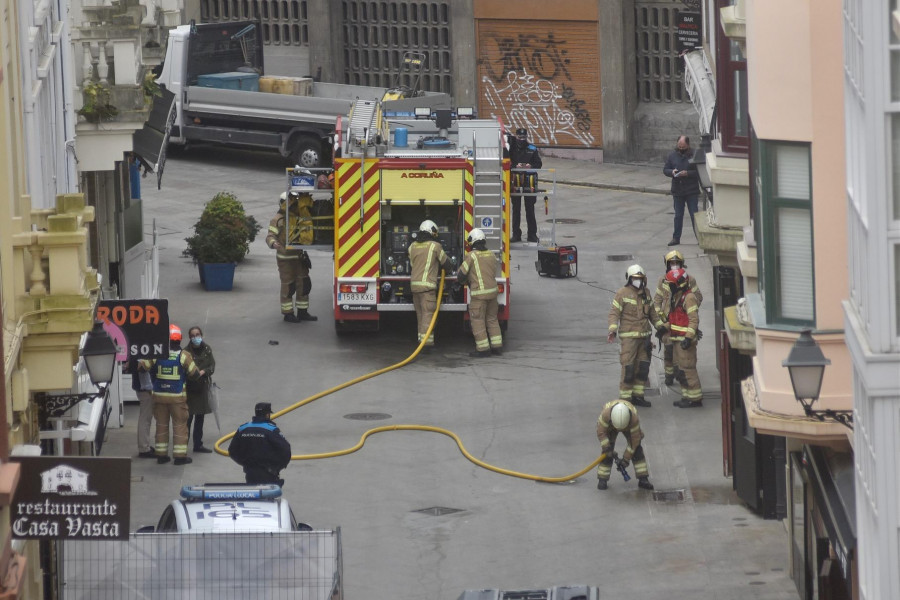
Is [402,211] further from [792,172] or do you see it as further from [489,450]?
[792,172]

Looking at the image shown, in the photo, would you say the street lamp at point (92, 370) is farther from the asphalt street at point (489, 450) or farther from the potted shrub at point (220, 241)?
the potted shrub at point (220, 241)

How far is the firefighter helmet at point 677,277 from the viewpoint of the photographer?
19.7 m

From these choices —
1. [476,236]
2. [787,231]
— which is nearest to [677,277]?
[476,236]

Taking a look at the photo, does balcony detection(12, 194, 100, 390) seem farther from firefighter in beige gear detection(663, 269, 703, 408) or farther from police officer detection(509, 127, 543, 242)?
police officer detection(509, 127, 543, 242)

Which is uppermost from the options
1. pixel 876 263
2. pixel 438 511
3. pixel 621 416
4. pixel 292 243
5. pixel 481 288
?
pixel 876 263

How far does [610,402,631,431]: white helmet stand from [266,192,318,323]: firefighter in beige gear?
697 centimetres

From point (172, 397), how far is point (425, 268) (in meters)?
4.67

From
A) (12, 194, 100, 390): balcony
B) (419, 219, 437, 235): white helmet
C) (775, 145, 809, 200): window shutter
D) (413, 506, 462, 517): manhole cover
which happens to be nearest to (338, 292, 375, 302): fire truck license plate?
(419, 219, 437, 235): white helmet

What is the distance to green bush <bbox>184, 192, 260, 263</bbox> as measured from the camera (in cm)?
2483

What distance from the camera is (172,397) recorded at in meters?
17.8

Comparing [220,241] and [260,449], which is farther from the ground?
[220,241]

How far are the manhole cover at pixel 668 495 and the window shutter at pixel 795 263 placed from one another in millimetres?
5477

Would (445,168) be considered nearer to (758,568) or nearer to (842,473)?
(758,568)

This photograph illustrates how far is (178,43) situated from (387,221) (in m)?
11.8
